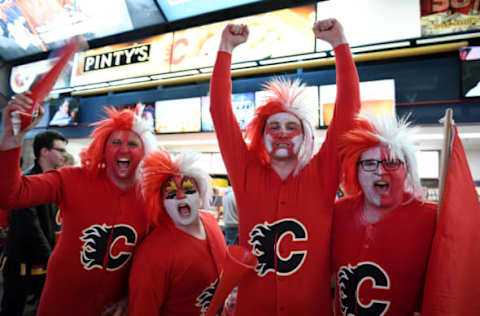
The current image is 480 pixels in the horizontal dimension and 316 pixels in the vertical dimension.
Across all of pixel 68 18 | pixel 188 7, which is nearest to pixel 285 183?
pixel 68 18

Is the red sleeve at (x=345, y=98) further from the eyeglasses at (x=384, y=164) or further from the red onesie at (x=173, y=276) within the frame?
the red onesie at (x=173, y=276)

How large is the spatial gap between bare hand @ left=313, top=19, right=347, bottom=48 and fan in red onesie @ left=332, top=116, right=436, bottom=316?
1.14 ft

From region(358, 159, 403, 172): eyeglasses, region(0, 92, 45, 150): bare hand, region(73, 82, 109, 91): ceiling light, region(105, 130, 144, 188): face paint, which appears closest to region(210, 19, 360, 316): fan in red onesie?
region(358, 159, 403, 172): eyeglasses

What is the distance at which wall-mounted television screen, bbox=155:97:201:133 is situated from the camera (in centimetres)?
430

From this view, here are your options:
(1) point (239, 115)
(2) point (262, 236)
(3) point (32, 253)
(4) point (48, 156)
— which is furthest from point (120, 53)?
(2) point (262, 236)

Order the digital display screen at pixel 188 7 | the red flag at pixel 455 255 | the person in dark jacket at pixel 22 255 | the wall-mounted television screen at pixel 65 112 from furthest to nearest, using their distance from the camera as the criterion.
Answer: the wall-mounted television screen at pixel 65 112
the digital display screen at pixel 188 7
the person in dark jacket at pixel 22 255
the red flag at pixel 455 255

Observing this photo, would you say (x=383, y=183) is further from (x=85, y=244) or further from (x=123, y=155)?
(x=85, y=244)

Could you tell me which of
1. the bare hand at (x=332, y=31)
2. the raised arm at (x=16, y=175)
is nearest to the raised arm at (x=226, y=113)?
the bare hand at (x=332, y=31)

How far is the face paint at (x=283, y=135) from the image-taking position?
1143 millimetres

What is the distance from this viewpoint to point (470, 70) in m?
3.07

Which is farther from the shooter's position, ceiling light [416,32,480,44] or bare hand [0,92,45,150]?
ceiling light [416,32,480,44]

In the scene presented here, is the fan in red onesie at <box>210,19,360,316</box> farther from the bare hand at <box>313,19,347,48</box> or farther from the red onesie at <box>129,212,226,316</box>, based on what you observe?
the red onesie at <box>129,212,226,316</box>

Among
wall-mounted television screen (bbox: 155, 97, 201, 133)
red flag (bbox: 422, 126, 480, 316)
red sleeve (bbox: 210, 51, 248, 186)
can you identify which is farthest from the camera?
wall-mounted television screen (bbox: 155, 97, 201, 133)

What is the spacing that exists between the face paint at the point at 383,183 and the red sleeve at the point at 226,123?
1.58ft
